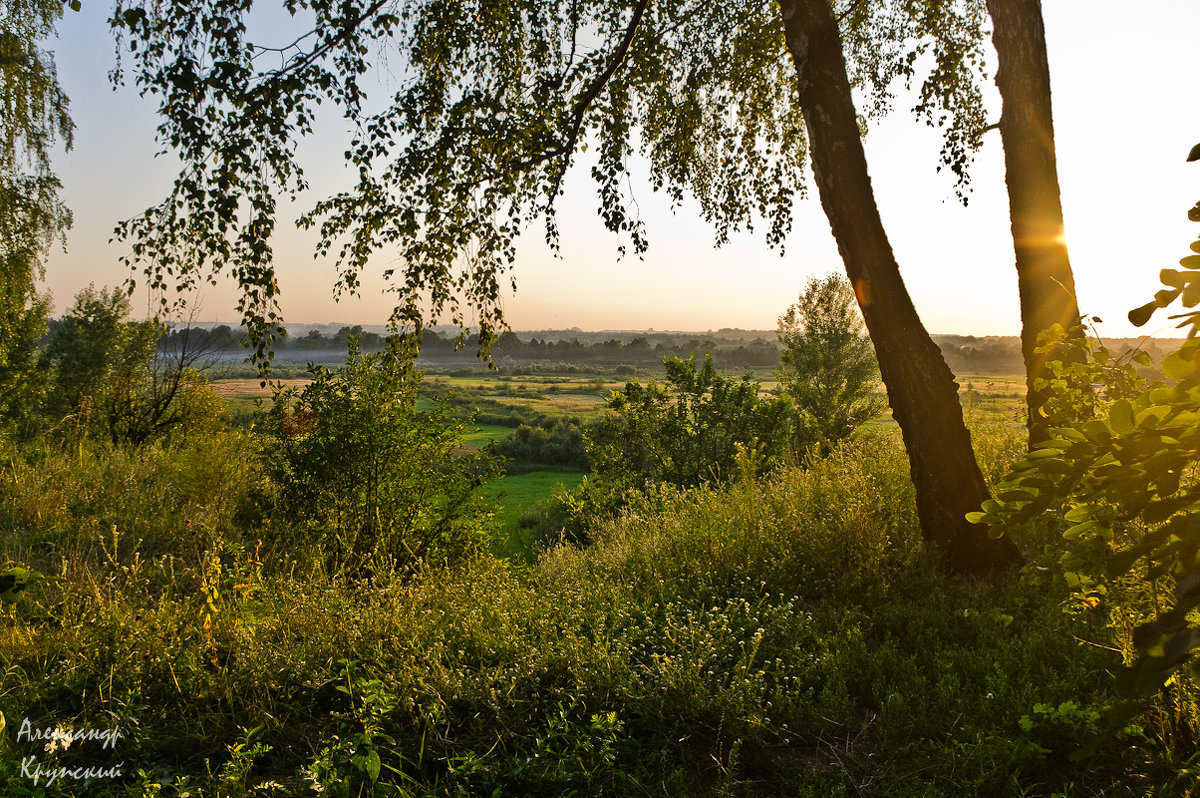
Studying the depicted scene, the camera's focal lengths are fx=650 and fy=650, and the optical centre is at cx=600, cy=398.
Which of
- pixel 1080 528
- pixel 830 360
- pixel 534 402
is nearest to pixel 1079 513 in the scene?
pixel 1080 528

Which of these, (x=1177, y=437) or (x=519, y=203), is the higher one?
(x=519, y=203)

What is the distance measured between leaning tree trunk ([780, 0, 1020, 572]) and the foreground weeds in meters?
0.65

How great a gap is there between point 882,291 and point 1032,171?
2.04m

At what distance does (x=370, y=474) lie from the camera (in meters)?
7.18

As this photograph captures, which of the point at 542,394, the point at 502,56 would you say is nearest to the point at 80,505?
the point at 502,56

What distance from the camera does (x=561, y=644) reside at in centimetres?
356

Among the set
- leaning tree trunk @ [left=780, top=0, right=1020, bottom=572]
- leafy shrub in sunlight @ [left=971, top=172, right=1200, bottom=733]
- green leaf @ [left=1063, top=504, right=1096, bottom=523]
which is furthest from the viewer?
leaning tree trunk @ [left=780, top=0, right=1020, bottom=572]

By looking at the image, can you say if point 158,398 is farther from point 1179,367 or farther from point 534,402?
point 534,402

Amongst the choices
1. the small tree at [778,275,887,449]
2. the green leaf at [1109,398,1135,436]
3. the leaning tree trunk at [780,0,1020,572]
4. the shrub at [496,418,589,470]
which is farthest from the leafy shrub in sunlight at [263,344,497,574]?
the shrub at [496,418,589,470]

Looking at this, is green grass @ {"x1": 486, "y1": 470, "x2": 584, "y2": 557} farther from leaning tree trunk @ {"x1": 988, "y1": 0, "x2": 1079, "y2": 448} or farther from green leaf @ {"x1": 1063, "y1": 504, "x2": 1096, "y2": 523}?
green leaf @ {"x1": 1063, "y1": 504, "x2": 1096, "y2": 523}

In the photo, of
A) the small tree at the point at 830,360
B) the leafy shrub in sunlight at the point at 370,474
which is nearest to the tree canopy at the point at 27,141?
the leafy shrub in sunlight at the point at 370,474

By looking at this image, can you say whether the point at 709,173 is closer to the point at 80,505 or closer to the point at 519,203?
the point at 519,203

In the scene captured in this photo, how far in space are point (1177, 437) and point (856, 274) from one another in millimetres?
4242

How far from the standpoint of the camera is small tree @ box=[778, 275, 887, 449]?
23358mm
